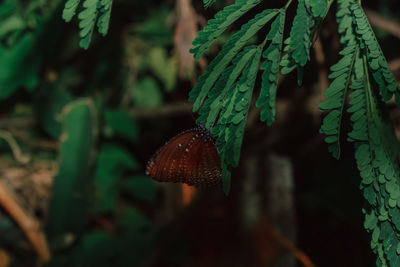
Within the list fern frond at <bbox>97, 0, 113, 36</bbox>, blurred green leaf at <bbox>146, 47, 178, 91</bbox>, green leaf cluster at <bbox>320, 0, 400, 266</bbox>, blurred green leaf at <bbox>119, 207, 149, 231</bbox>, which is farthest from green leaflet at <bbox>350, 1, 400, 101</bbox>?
blurred green leaf at <bbox>119, 207, 149, 231</bbox>

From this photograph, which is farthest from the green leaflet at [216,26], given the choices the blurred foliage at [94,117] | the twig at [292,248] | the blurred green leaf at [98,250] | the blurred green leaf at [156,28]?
the blurred green leaf at [156,28]

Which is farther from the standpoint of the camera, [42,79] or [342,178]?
[42,79]

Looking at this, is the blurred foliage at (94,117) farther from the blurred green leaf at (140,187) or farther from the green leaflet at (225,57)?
the green leaflet at (225,57)

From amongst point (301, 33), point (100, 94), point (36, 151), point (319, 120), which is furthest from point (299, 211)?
point (301, 33)

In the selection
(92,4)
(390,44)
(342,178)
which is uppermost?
(92,4)

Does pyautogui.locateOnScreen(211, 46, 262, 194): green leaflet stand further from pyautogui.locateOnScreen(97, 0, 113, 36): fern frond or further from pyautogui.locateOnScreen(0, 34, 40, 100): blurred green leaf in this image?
pyautogui.locateOnScreen(0, 34, 40, 100): blurred green leaf

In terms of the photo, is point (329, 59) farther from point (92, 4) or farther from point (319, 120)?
point (92, 4)
